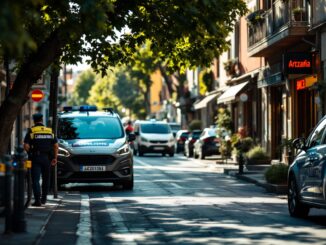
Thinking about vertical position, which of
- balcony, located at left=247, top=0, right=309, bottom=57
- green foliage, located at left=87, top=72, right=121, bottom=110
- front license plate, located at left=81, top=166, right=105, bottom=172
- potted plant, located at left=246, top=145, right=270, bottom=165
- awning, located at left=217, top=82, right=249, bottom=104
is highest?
green foliage, located at left=87, top=72, right=121, bottom=110

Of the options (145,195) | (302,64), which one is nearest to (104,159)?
(145,195)

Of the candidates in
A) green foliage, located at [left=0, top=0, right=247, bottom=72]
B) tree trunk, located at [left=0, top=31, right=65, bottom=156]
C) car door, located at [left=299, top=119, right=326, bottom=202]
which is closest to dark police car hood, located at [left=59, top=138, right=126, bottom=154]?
green foliage, located at [left=0, top=0, right=247, bottom=72]

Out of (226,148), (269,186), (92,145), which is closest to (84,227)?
(92,145)

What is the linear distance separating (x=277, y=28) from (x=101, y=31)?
22.1m

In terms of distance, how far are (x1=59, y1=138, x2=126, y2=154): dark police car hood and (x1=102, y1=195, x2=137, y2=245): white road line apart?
13.4 ft

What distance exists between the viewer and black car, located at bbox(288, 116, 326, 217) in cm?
1220

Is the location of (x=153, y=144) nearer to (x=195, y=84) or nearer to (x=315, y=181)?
(x=195, y=84)

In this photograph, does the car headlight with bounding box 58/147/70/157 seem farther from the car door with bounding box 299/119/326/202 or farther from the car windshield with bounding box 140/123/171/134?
the car windshield with bounding box 140/123/171/134

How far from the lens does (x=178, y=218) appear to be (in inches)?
524

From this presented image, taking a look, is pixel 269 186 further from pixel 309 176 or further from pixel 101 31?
pixel 101 31

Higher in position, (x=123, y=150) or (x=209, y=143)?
(x=209, y=143)

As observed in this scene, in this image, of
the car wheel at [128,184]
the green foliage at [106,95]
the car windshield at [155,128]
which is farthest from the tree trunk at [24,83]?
the green foliage at [106,95]

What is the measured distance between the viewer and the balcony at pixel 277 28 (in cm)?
2806

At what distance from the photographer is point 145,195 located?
18922 millimetres
